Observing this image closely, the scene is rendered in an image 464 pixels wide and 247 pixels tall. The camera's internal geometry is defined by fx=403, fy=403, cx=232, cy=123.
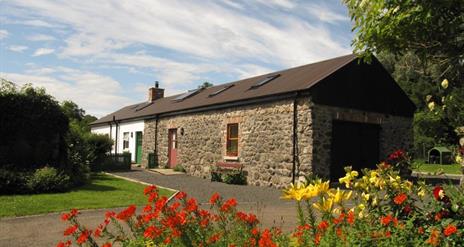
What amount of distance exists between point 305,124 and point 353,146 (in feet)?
8.86

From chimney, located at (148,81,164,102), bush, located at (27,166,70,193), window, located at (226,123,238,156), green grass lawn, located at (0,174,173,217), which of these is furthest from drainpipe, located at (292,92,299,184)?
chimney, located at (148,81,164,102)

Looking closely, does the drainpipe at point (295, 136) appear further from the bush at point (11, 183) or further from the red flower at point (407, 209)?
the red flower at point (407, 209)

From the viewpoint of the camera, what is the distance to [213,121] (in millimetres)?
18109

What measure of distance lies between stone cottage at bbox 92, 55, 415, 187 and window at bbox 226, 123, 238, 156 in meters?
0.04

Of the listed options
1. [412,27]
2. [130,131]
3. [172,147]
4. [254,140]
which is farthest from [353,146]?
[130,131]

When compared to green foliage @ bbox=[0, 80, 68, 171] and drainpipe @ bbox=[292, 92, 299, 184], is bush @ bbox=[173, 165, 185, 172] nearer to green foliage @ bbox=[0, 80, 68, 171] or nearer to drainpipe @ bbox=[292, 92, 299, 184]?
green foliage @ bbox=[0, 80, 68, 171]

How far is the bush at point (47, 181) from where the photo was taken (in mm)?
11288

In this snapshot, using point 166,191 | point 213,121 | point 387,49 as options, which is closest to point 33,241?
point 166,191

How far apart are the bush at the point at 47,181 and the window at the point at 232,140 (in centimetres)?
700

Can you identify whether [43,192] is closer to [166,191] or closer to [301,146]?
[166,191]

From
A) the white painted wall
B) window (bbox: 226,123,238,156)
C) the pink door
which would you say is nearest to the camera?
window (bbox: 226,123,238,156)

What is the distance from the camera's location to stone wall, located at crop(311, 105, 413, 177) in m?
13.8

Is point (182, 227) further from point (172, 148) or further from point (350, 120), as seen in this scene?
point (172, 148)

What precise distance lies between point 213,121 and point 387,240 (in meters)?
15.1
